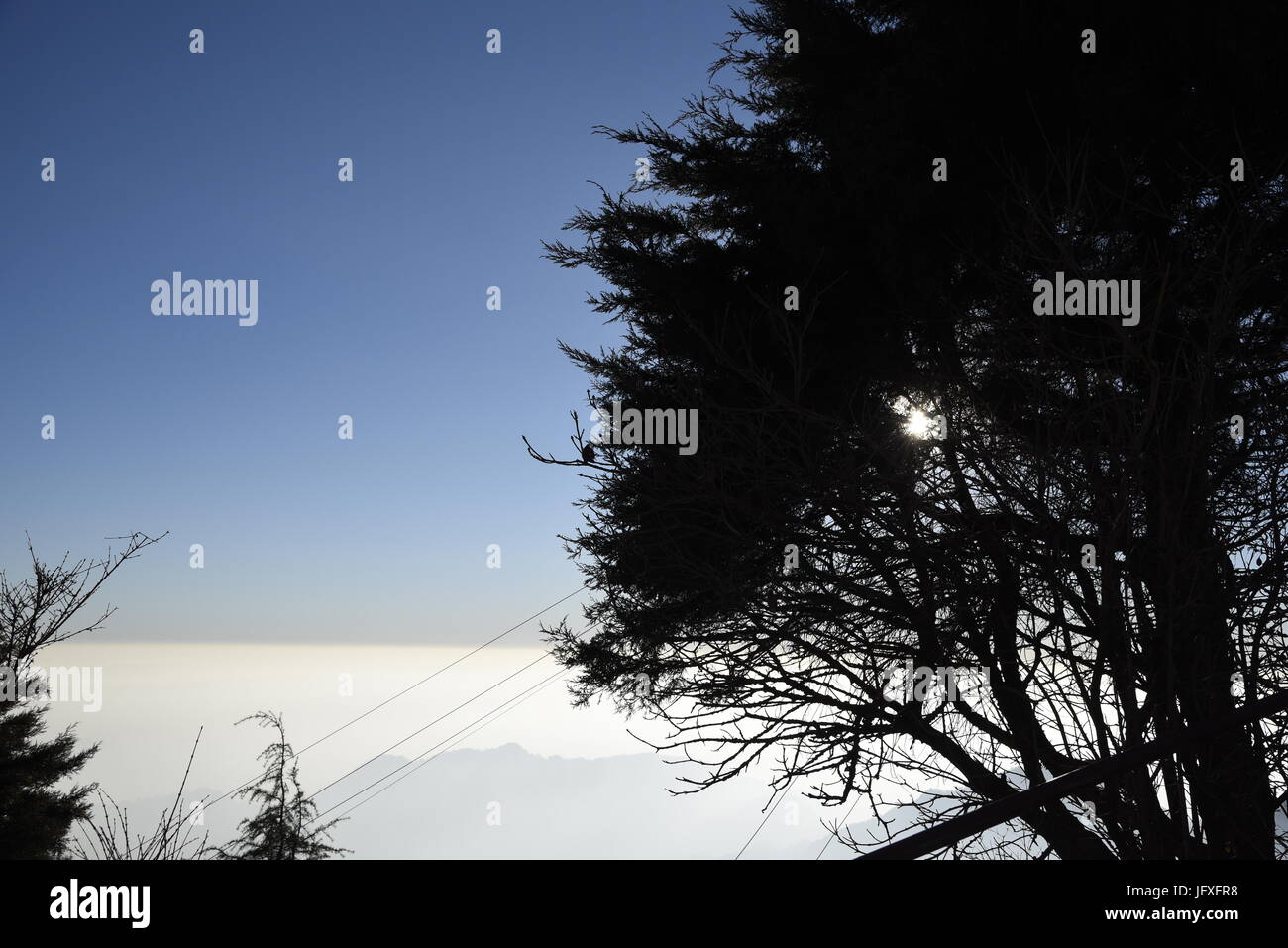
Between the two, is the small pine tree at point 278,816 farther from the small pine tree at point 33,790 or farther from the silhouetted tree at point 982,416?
the silhouetted tree at point 982,416

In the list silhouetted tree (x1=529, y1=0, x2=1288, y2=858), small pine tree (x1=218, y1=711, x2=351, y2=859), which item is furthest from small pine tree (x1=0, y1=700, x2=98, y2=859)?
silhouetted tree (x1=529, y1=0, x2=1288, y2=858)

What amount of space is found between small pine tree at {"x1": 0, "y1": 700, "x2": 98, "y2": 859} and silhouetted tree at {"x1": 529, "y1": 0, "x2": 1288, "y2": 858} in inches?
807

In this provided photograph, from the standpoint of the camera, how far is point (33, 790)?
23.2 m

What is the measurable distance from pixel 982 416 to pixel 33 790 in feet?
95.3

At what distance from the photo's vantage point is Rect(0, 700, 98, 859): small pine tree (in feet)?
65.6

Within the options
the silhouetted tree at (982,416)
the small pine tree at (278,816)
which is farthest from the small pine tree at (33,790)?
the silhouetted tree at (982,416)

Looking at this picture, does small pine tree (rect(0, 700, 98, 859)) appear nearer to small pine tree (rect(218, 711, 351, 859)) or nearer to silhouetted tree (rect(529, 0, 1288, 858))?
small pine tree (rect(218, 711, 351, 859))

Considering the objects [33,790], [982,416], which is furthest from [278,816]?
[982,416]

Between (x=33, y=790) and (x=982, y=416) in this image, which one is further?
(x=33, y=790)

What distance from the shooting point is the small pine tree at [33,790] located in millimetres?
20000

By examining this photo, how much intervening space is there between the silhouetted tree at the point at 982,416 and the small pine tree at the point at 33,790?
20.5 metres

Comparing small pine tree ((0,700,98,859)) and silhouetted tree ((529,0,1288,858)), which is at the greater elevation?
silhouetted tree ((529,0,1288,858))

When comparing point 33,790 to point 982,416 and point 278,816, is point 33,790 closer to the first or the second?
point 278,816

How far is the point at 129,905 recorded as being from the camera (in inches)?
72.1
